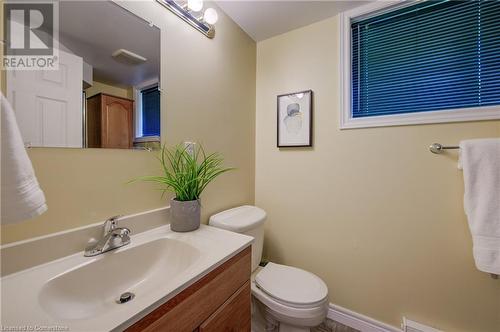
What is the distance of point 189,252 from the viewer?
2.78 ft

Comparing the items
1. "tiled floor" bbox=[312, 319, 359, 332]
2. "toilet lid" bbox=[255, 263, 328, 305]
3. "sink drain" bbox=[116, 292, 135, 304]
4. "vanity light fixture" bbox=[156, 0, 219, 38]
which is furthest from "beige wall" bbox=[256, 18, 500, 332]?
"sink drain" bbox=[116, 292, 135, 304]

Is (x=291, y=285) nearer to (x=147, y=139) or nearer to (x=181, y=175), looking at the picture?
(x=181, y=175)

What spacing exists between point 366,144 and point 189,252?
1.21 meters

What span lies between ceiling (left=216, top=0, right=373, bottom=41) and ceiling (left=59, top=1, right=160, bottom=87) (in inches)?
25.7

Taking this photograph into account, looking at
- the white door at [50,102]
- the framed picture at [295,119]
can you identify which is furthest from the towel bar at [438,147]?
the white door at [50,102]

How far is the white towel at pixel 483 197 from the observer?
0.95 meters

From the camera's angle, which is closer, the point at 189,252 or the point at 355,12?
the point at 189,252

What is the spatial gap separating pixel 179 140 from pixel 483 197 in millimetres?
1510

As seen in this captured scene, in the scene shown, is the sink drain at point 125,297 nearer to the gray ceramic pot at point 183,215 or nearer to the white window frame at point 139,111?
the gray ceramic pot at point 183,215

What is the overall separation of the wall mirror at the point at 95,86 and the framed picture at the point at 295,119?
3.01ft

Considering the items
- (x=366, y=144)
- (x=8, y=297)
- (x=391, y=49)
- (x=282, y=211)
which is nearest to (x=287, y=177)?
(x=282, y=211)

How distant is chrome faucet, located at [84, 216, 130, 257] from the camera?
749 mm

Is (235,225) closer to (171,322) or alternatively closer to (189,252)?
(189,252)

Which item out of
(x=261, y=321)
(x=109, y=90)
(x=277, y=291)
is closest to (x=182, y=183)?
(x=109, y=90)
